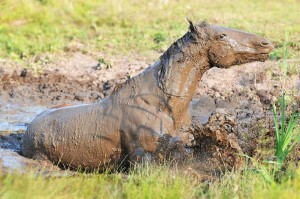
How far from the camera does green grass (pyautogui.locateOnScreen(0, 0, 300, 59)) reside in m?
14.5

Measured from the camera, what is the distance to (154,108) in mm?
7629

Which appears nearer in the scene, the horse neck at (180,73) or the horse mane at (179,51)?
the horse mane at (179,51)

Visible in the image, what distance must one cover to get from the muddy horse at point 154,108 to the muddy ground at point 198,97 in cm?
37

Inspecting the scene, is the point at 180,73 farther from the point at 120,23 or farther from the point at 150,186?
the point at 120,23

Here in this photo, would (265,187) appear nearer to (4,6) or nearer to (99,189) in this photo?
(99,189)

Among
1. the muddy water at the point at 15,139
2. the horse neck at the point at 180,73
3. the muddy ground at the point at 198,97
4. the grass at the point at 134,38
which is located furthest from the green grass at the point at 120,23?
the horse neck at the point at 180,73

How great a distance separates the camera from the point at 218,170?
7652mm

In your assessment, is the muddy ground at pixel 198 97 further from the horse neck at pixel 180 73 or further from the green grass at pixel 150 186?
the green grass at pixel 150 186

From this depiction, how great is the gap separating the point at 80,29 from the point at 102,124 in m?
9.15

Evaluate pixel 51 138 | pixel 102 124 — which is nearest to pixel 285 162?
pixel 102 124

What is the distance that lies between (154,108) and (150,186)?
1.61 m

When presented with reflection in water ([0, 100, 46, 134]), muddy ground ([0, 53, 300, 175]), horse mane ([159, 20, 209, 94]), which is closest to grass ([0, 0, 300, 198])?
muddy ground ([0, 53, 300, 175])

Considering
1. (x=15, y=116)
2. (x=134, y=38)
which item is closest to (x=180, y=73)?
(x=15, y=116)

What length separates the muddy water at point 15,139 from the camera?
7.51 m
